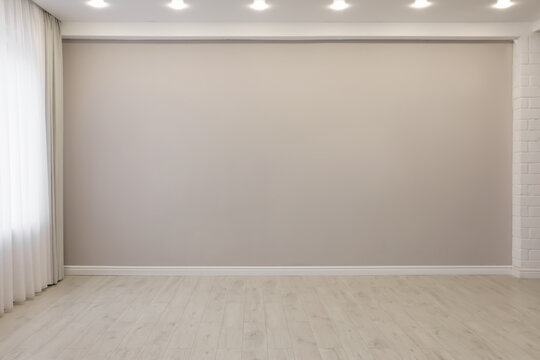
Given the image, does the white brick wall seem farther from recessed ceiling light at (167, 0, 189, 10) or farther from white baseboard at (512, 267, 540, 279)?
recessed ceiling light at (167, 0, 189, 10)

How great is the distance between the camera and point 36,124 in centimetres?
452

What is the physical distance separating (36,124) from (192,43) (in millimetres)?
1786

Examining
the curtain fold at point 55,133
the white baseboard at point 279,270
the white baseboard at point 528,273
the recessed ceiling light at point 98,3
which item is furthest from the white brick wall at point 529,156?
the curtain fold at point 55,133

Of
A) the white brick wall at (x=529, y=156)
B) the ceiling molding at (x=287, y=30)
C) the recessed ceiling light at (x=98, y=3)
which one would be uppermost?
the recessed ceiling light at (x=98, y=3)

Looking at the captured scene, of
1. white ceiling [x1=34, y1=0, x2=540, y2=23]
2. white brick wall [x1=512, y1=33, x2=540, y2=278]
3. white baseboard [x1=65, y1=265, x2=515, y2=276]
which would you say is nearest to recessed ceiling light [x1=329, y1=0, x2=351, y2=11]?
white ceiling [x1=34, y1=0, x2=540, y2=23]

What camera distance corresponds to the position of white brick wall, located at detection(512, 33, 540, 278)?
5086 millimetres

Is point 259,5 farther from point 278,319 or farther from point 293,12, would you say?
point 278,319

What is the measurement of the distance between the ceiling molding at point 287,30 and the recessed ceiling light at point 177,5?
1.52 ft

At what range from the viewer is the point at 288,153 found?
5.20 metres

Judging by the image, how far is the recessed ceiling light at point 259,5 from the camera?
174 inches

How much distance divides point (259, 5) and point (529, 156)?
3.23 meters

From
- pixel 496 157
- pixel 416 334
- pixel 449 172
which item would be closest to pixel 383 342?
pixel 416 334

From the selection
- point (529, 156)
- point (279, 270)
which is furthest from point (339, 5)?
point (279, 270)

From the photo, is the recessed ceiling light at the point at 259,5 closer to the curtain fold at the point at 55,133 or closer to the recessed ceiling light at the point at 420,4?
the recessed ceiling light at the point at 420,4
